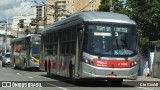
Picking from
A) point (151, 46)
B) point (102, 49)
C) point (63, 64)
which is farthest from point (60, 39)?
point (151, 46)

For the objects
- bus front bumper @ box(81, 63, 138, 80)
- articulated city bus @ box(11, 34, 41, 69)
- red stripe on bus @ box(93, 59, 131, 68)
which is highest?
red stripe on bus @ box(93, 59, 131, 68)

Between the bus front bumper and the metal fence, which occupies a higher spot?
the bus front bumper

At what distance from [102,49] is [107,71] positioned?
98cm

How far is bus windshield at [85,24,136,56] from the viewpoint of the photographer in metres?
20.5

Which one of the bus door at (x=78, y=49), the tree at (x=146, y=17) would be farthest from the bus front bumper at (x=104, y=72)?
the tree at (x=146, y=17)

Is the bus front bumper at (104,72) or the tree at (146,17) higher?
the tree at (146,17)

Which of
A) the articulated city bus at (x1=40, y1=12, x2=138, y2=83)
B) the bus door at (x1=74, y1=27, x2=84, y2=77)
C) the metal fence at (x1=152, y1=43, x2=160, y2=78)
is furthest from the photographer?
the metal fence at (x1=152, y1=43, x2=160, y2=78)

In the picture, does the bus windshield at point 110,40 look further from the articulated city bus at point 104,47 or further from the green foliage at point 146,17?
the green foliage at point 146,17

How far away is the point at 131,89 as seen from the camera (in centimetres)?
2005

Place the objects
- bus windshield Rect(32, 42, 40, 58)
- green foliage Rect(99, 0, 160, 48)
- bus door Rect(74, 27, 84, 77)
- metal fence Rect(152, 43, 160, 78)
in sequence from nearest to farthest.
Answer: bus door Rect(74, 27, 84, 77) < metal fence Rect(152, 43, 160, 78) < green foliage Rect(99, 0, 160, 48) < bus windshield Rect(32, 42, 40, 58)

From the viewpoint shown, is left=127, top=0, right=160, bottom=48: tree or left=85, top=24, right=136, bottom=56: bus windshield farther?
left=127, top=0, right=160, bottom=48: tree

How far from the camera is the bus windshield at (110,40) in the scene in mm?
20547

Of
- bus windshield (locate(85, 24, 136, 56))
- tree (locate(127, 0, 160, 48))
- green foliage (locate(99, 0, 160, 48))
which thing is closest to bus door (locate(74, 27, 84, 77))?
bus windshield (locate(85, 24, 136, 56))

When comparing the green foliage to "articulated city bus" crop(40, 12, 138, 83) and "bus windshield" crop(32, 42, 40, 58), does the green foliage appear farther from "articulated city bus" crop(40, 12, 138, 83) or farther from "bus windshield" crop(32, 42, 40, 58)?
"articulated city bus" crop(40, 12, 138, 83)
